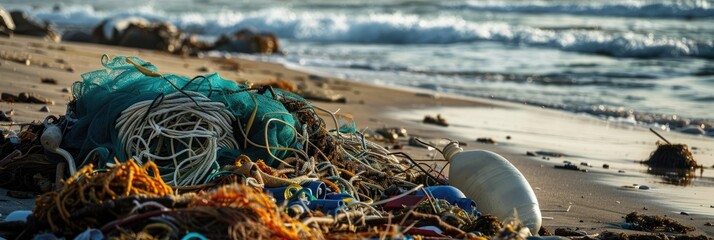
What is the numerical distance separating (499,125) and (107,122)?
5.98 m

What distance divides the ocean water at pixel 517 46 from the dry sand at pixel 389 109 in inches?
50.6

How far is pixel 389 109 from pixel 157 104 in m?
6.52

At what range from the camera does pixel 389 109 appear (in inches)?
440

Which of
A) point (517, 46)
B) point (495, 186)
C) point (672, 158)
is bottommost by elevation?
point (517, 46)

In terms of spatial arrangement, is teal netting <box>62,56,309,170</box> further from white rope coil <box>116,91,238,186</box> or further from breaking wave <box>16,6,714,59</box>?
breaking wave <box>16,6,714,59</box>

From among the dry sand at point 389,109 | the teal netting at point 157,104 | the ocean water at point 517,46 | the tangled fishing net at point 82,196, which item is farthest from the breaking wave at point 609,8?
the tangled fishing net at point 82,196

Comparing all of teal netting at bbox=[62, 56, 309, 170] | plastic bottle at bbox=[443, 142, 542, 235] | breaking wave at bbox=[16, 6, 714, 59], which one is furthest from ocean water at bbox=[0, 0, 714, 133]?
teal netting at bbox=[62, 56, 309, 170]

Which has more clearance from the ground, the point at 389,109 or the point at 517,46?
the point at 517,46

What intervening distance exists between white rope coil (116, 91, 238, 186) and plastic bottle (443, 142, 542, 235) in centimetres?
130

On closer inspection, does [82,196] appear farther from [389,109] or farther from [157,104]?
[389,109]

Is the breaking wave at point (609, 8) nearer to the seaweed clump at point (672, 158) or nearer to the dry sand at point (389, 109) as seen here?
the dry sand at point (389, 109)

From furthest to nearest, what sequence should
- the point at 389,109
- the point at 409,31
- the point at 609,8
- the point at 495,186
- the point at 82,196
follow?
the point at 609,8 → the point at 409,31 → the point at 389,109 → the point at 495,186 → the point at 82,196

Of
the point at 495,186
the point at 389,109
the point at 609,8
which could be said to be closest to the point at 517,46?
the point at 609,8

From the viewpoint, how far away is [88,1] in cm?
4156
